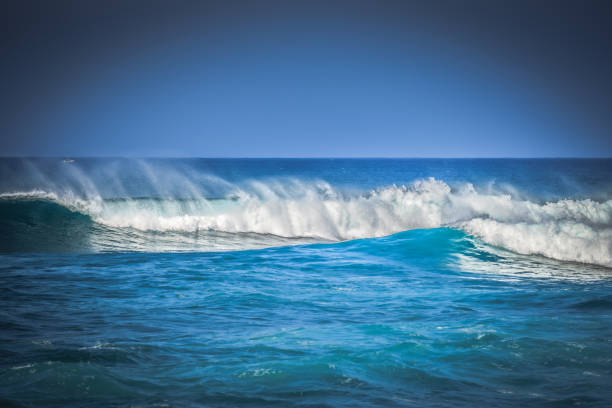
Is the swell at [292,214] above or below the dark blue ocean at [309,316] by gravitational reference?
above

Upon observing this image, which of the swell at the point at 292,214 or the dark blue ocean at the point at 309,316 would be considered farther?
the swell at the point at 292,214

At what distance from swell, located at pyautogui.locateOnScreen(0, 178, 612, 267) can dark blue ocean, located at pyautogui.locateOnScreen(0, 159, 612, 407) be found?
0.26 m

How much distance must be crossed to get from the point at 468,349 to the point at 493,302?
3043 mm

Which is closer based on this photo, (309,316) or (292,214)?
(309,316)

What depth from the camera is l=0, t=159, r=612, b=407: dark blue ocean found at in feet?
18.0

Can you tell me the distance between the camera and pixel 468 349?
680 centimetres

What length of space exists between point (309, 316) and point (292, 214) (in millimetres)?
13281

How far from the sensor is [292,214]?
2170 cm

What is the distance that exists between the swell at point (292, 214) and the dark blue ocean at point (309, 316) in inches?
10.1

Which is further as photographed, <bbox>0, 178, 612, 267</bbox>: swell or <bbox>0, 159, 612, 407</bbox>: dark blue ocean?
<bbox>0, 178, 612, 267</bbox>: swell

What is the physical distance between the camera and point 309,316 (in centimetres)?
853

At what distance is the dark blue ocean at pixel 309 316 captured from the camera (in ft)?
18.0

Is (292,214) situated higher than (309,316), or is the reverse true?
(292,214)

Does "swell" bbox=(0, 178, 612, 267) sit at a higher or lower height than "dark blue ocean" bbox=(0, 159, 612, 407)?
higher
